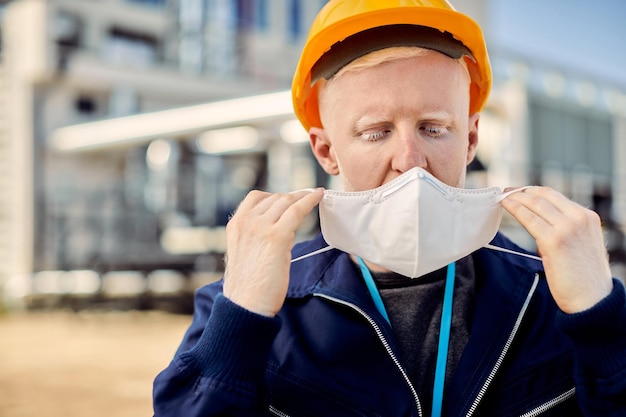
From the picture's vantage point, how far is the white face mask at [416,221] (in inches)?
59.3

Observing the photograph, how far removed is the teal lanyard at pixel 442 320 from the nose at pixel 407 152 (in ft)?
0.93

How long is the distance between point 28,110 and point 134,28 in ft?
20.9

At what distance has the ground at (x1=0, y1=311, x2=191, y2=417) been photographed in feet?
18.4

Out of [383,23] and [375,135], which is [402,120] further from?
[383,23]

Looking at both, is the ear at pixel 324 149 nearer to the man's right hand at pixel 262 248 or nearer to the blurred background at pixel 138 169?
the man's right hand at pixel 262 248

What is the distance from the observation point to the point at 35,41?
13.0 metres

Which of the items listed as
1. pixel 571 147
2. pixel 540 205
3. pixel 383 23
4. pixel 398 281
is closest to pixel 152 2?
pixel 571 147

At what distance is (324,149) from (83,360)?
21.3 ft

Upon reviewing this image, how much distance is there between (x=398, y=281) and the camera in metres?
1.67

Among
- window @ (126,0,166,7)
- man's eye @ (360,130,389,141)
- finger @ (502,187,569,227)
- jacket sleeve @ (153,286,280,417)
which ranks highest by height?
window @ (126,0,166,7)

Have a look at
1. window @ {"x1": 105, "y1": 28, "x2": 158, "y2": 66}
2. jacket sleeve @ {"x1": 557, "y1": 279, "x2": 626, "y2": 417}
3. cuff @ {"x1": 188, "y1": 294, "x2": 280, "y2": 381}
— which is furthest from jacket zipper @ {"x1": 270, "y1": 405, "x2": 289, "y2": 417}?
window @ {"x1": 105, "y1": 28, "x2": 158, "y2": 66}

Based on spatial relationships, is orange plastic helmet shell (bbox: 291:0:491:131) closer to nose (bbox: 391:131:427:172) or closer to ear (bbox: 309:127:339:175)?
ear (bbox: 309:127:339:175)

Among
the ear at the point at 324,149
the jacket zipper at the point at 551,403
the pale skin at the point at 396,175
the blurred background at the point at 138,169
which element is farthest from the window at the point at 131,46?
the jacket zipper at the point at 551,403

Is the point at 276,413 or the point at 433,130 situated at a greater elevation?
the point at 433,130
